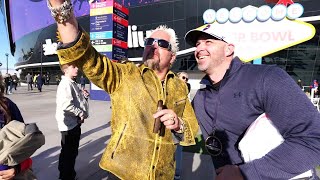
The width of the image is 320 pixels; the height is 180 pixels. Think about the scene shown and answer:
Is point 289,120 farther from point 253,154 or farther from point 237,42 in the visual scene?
point 237,42

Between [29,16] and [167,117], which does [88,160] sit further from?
[29,16]

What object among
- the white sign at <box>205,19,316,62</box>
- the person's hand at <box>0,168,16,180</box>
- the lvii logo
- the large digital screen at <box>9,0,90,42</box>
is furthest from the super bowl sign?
the large digital screen at <box>9,0,90,42</box>

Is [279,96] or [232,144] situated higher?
[279,96]

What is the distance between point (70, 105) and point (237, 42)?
737 cm

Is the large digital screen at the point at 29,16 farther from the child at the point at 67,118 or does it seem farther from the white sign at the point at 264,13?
the child at the point at 67,118

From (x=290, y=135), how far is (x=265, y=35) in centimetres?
864

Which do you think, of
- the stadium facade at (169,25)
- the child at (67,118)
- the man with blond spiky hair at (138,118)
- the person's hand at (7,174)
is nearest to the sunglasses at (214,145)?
the man with blond spiky hair at (138,118)

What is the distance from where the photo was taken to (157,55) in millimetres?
2322

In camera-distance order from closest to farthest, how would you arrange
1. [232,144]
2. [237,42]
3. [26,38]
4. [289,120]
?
[289,120] < [232,144] < [237,42] < [26,38]

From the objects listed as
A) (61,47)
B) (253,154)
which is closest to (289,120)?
(253,154)

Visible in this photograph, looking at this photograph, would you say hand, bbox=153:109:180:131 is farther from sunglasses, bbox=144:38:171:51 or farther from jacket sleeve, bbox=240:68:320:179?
sunglasses, bbox=144:38:171:51

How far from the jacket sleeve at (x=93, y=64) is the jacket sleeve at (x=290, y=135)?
3.65ft

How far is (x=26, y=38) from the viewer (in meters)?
46.8

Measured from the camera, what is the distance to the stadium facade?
23.4 metres
